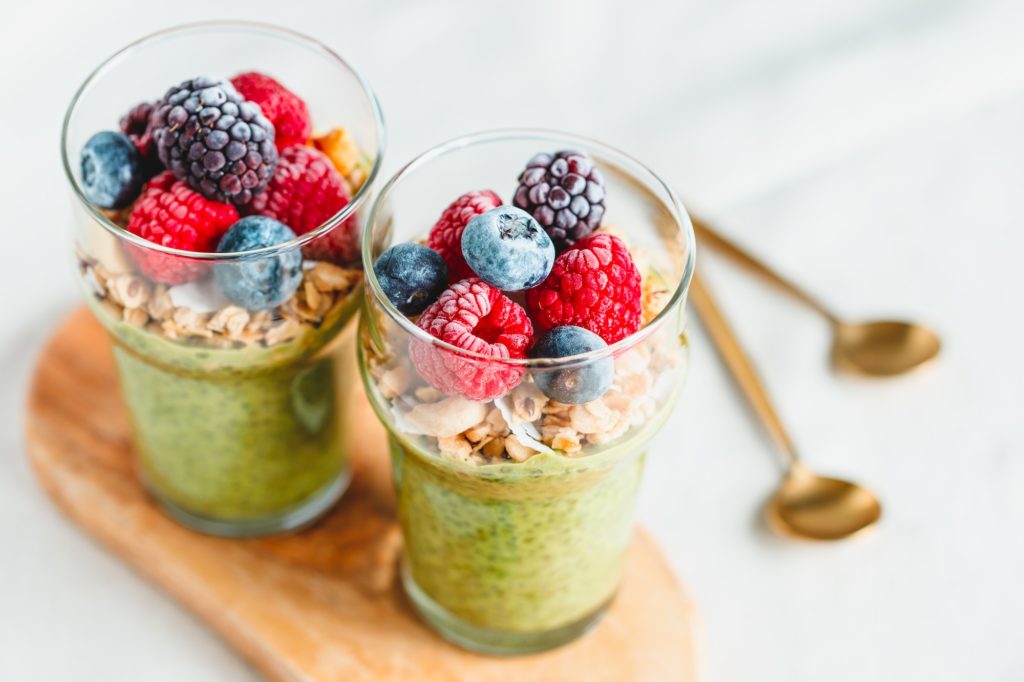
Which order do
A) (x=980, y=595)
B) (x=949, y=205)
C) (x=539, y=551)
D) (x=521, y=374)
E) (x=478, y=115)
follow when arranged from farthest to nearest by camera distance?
(x=478, y=115)
(x=949, y=205)
(x=980, y=595)
(x=539, y=551)
(x=521, y=374)

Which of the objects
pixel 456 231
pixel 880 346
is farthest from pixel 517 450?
pixel 880 346

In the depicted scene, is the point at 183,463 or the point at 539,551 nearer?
the point at 539,551

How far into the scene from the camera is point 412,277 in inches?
44.7

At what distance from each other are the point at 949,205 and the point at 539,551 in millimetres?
1081

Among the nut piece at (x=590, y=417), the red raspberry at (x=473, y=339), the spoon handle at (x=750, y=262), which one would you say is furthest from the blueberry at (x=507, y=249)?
the spoon handle at (x=750, y=262)

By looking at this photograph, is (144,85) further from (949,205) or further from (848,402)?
(949,205)

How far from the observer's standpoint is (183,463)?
58.2 inches

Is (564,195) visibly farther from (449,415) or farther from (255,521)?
(255,521)

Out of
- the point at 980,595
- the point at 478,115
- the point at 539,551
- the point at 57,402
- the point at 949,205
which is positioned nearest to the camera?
the point at 539,551

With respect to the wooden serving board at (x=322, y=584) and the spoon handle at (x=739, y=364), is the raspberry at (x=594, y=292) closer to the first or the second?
the wooden serving board at (x=322, y=584)

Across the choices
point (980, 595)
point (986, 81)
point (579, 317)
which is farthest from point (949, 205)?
point (579, 317)

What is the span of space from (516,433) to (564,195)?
0.24 meters

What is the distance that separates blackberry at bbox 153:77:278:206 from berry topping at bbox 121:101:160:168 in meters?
0.08

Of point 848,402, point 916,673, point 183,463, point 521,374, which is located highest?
point 521,374
